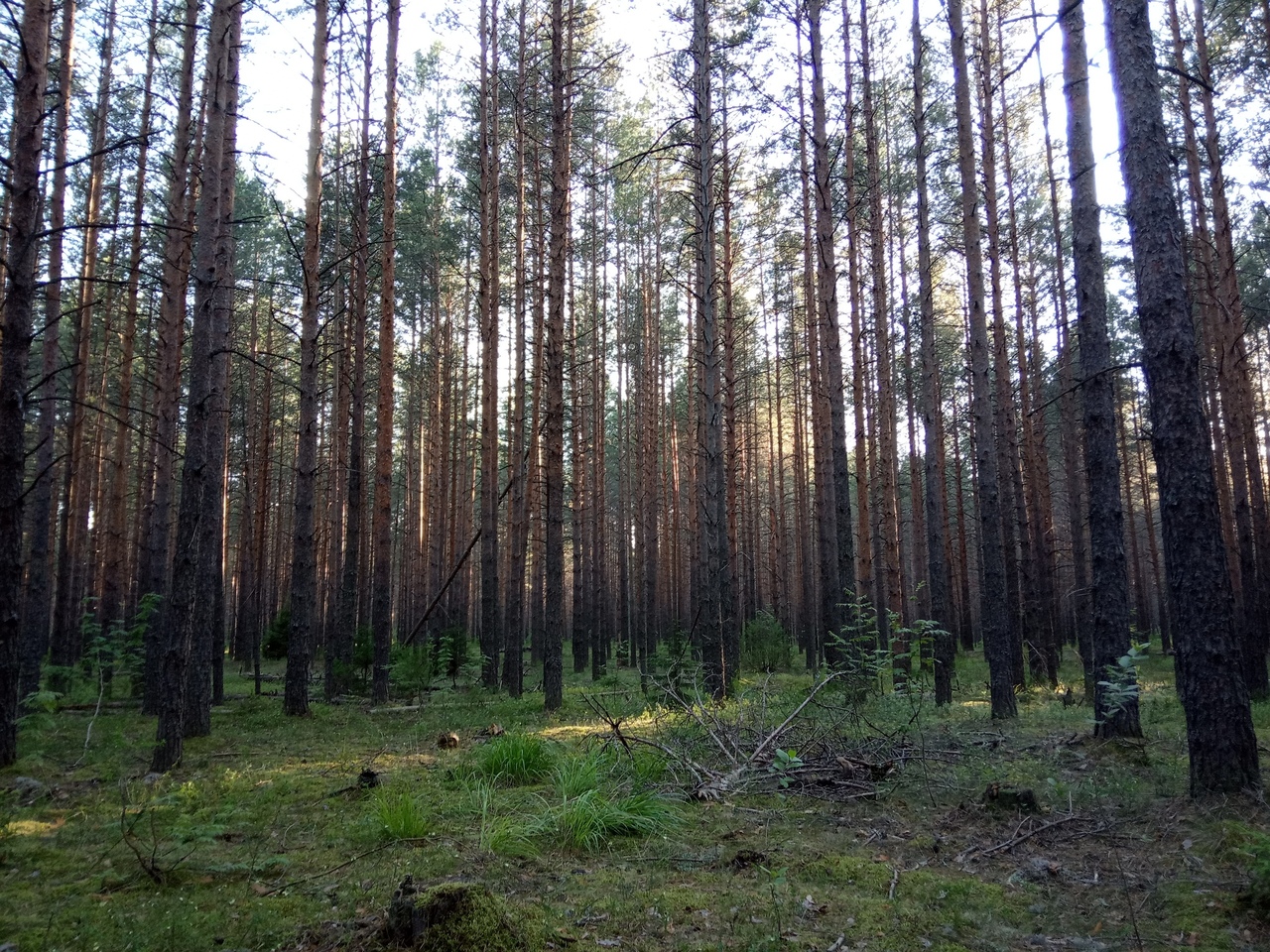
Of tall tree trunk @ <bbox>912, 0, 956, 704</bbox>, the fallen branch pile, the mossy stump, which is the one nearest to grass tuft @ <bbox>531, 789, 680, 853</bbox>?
the fallen branch pile

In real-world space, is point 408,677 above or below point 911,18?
below

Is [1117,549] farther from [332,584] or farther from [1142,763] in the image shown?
[332,584]

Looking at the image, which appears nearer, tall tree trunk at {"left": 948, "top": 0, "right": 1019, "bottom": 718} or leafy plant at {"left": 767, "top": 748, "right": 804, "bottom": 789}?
leafy plant at {"left": 767, "top": 748, "right": 804, "bottom": 789}

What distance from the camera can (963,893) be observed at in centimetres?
371

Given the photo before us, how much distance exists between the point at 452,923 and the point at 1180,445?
18.3 feet

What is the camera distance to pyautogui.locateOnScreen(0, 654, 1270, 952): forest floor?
329cm

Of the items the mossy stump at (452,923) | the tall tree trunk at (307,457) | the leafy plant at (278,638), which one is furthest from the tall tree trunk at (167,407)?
the leafy plant at (278,638)

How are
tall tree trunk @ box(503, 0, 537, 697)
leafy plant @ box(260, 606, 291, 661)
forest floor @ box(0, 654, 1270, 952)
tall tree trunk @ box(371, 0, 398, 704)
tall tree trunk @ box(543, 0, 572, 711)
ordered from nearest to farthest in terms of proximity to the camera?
forest floor @ box(0, 654, 1270, 952) < tall tree trunk @ box(543, 0, 572, 711) < tall tree trunk @ box(371, 0, 398, 704) < tall tree trunk @ box(503, 0, 537, 697) < leafy plant @ box(260, 606, 291, 661)

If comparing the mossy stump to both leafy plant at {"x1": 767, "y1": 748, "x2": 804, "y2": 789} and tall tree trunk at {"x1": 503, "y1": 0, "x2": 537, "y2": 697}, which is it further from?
tall tree trunk at {"x1": 503, "y1": 0, "x2": 537, "y2": 697}

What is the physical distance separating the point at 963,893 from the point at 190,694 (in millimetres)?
8883

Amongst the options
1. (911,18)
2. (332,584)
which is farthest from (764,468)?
(911,18)

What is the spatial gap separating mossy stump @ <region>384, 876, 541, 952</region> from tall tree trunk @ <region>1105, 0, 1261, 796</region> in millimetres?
4891

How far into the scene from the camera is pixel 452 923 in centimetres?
284

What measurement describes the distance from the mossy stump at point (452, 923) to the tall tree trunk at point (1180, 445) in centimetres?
489
